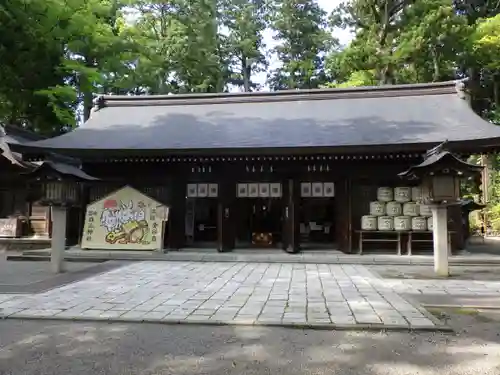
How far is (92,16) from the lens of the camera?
18.5 m

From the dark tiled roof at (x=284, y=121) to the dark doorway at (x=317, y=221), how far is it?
3126 mm

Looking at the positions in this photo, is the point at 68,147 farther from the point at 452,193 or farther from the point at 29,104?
the point at 452,193

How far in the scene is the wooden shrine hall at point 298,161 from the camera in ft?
38.9

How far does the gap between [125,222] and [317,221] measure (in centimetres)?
682

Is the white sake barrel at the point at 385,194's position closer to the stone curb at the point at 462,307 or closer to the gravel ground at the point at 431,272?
the gravel ground at the point at 431,272

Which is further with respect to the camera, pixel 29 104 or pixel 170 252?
pixel 29 104

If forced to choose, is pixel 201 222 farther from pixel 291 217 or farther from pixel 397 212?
pixel 397 212

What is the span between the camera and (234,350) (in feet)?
13.8

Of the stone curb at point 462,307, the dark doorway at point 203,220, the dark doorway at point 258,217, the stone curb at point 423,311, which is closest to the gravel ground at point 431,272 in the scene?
the stone curb at point 423,311

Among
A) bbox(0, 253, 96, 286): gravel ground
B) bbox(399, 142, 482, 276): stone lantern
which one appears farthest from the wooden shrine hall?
bbox(399, 142, 482, 276): stone lantern

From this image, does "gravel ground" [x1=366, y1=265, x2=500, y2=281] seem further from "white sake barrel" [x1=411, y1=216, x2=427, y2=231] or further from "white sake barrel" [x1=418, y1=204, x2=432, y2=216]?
"white sake barrel" [x1=418, y1=204, x2=432, y2=216]

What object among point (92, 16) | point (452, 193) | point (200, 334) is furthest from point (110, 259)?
point (92, 16)

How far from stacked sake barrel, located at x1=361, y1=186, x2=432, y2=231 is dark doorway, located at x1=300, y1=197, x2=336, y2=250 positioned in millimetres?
3137

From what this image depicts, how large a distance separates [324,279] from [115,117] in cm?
1091
